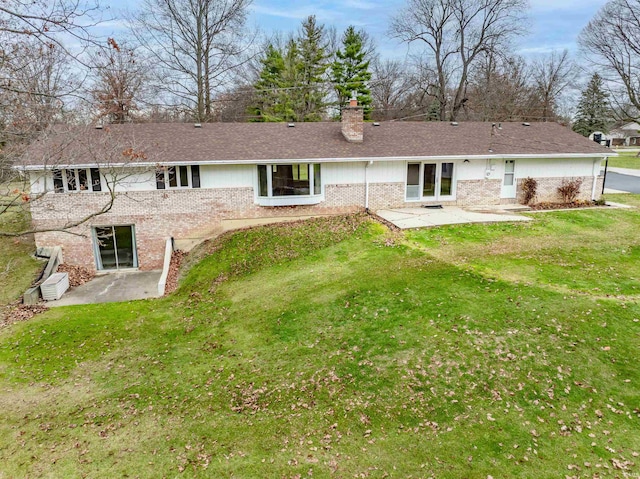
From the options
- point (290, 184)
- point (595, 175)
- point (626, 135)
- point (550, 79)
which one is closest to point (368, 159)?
point (290, 184)

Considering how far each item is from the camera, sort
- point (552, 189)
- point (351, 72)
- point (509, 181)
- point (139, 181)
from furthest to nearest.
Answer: point (351, 72) < point (552, 189) < point (509, 181) < point (139, 181)

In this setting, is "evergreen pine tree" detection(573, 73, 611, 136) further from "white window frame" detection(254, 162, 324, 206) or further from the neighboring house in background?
"white window frame" detection(254, 162, 324, 206)

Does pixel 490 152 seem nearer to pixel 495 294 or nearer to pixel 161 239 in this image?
pixel 495 294

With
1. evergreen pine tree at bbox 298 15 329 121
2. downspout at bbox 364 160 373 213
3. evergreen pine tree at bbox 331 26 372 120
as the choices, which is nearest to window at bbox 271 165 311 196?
downspout at bbox 364 160 373 213

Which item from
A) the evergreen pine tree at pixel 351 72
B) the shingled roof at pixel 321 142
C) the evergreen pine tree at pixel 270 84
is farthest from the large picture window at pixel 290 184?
the evergreen pine tree at pixel 351 72

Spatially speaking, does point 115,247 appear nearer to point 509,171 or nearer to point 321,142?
point 321,142

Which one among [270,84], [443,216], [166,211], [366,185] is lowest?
[443,216]

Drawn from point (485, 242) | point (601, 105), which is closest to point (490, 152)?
point (485, 242)
